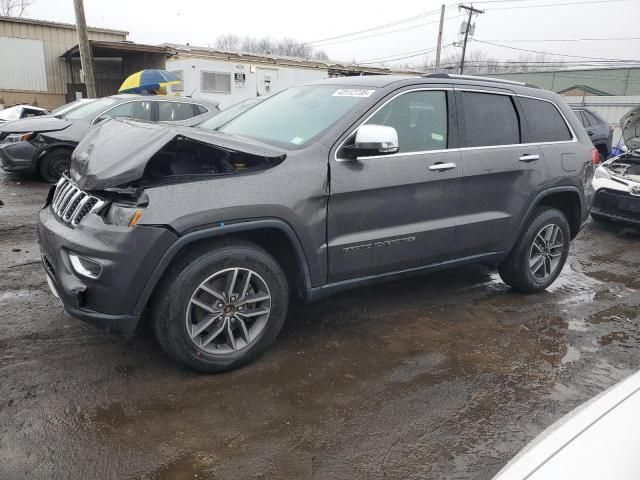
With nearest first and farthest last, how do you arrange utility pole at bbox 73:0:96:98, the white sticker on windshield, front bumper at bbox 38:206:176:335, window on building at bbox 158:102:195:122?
front bumper at bbox 38:206:176:335, the white sticker on windshield, window on building at bbox 158:102:195:122, utility pole at bbox 73:0:96:98

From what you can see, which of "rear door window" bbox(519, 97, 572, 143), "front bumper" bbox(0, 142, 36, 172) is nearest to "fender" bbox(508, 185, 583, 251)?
"rear door window" bbox(519, 97, 572, 143)

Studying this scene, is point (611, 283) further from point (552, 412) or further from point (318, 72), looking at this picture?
point (318, 72)

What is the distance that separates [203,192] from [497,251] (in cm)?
273

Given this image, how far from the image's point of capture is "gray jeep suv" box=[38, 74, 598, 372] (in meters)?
2.86

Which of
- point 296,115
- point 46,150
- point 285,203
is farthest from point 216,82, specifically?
point 285,203

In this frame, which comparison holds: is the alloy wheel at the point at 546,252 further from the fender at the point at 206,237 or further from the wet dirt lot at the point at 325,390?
the fender at the point at 206,237

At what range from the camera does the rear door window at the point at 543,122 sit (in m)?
4.55

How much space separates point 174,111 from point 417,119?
6.84 meters

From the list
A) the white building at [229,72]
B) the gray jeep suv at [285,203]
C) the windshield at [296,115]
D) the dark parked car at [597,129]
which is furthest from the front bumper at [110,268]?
the white building at [229,72]

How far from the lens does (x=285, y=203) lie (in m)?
3.17

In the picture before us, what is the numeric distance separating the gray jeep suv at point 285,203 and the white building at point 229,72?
15.1 metres

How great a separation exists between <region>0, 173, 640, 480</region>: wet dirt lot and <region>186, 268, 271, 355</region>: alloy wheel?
223 millimetres

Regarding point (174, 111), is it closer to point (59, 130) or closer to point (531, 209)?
point (59, 130)

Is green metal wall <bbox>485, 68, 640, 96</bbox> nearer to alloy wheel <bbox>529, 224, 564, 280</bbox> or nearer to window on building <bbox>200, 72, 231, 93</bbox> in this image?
window on building <bbox>200, 72, 231, 93</bbox>
